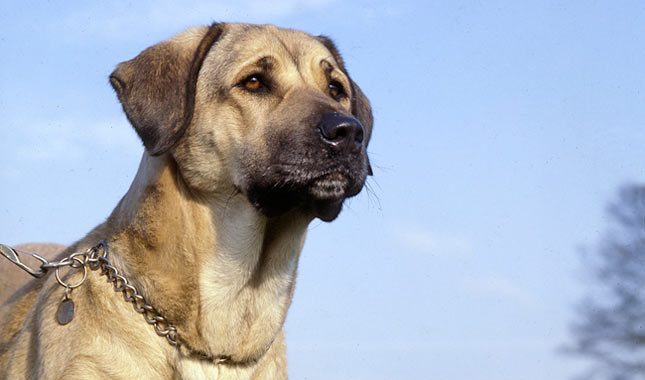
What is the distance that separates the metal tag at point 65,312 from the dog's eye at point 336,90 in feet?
6.30

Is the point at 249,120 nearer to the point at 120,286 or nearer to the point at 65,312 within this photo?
the point at 120,286

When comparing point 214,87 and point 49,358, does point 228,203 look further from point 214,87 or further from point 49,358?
point 49,358

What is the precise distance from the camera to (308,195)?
479cm

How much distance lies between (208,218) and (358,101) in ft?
5.27

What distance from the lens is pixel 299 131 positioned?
4797 millimetres

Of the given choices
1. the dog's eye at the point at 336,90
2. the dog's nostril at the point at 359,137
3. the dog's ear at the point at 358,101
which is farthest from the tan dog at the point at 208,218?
the dog's ear at the point at 358,101

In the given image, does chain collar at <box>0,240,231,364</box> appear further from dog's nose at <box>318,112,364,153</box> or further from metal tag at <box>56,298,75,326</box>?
dog's nose at <box>318,112,364,153</box>

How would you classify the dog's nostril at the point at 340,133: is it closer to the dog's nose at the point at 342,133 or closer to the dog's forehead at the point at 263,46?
the dog's nose at the point at 342,133

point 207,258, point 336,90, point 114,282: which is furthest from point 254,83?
point 114,282

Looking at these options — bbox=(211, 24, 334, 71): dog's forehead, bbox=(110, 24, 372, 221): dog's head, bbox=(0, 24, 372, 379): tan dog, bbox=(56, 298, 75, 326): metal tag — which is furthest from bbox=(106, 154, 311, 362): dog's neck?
bbox=(211, 24, 334, 71): dog's forehead

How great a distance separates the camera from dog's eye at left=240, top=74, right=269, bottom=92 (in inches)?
201

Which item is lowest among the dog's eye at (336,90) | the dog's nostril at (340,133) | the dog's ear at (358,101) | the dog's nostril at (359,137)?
the dog's ear at (358,101)

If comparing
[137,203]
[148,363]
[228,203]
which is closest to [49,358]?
[148,363]

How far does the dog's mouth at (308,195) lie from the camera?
4738 millimetres
